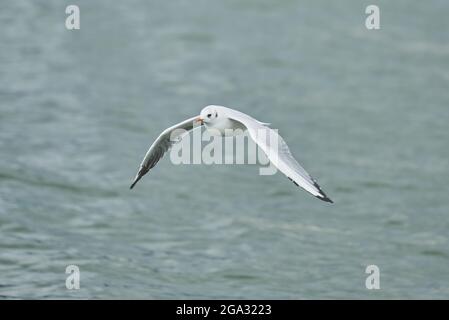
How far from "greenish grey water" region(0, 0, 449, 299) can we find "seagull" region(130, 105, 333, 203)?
183 inches

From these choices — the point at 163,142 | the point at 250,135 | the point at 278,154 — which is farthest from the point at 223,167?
the point at 278,154

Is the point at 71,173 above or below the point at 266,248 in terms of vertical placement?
above

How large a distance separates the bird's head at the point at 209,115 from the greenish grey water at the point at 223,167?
5916 millimetres

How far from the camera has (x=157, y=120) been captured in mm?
26875

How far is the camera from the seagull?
11594 millimetres

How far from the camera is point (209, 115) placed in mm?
12828

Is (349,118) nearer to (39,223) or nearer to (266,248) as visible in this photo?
(266,248)

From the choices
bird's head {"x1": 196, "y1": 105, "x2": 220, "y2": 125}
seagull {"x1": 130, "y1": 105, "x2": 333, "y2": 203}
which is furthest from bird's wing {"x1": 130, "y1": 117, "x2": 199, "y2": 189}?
bird's head {"x1": 196, "y1": 105, "x2": 220, "y2": 125}

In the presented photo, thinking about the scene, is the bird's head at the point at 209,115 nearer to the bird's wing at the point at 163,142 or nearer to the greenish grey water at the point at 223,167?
the bird's wing at the point at 163,142

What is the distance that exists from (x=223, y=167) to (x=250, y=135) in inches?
509

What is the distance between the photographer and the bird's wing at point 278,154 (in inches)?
453

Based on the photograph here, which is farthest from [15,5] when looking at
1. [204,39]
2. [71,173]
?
[71,173]

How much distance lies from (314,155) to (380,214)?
2.50 metres

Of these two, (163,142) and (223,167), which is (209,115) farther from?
(223,167)
